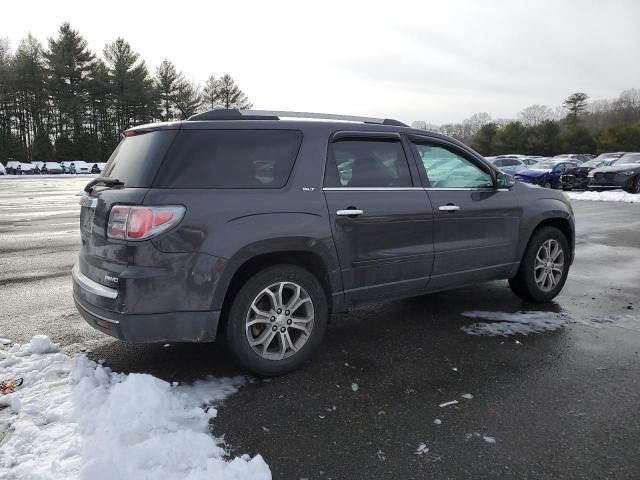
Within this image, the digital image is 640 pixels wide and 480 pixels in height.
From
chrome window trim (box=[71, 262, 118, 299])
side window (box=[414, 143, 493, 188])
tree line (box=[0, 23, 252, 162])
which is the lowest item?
chrome window trim (box=[71, 262, 118, 299])

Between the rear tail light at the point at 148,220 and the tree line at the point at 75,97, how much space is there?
52.8 m

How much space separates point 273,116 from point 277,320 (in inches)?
Result: 60.5

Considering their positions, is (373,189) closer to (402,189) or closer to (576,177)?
(402,189)

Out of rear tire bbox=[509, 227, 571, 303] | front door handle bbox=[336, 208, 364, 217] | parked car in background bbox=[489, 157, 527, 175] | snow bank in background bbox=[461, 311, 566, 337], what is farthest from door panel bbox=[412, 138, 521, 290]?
parked car in background bbox=[489, 157, 527, 175]

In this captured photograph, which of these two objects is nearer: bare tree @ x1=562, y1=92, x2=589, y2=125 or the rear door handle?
the rear door handle

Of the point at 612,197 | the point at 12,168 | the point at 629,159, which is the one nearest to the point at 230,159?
the point at 612,197

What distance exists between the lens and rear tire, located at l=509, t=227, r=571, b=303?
5109mm

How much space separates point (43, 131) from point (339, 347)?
63.8 metres

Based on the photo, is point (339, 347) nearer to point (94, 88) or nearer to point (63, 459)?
point (63, 459)

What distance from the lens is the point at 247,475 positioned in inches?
92.1

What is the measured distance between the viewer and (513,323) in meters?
4.65

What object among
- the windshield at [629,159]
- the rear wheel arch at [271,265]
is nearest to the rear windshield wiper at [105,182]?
the rear wheel arch at [271,265]

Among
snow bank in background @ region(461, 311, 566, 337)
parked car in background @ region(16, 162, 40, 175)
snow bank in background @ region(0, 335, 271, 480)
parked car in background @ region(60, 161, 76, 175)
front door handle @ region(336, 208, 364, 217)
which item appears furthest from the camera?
parked car in background @ region(60, 161, 76, 175)

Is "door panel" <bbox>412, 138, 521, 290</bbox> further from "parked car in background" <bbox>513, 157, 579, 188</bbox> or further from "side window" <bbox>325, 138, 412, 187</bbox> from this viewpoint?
"parked car in background" <bbox>513, 157, 579, 188</bbox>
